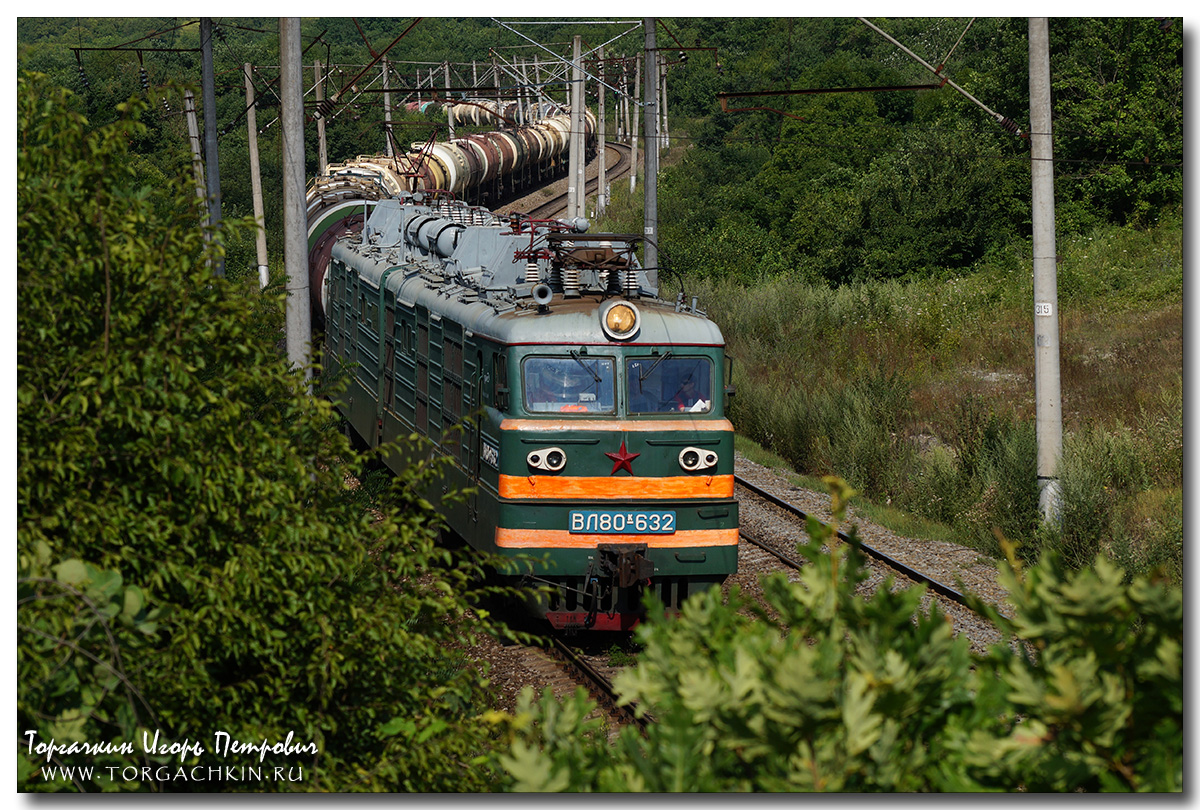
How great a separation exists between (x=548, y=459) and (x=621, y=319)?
1.36 meters

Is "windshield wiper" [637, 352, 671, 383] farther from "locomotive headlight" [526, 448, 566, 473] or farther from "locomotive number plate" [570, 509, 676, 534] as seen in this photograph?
"locomotive number plate" [570, 509, 676, 534]

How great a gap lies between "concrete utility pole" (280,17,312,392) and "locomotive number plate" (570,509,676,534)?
2.53 meters

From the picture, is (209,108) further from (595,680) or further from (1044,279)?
(1044,279)

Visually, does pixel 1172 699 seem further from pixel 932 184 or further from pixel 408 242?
pixel 932 184

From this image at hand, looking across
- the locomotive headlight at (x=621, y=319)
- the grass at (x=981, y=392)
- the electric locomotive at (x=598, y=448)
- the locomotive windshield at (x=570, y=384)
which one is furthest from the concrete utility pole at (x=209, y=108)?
the grass at (x=981, y=392)

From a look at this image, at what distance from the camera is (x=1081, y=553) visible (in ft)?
44.5

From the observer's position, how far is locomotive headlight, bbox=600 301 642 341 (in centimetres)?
1061

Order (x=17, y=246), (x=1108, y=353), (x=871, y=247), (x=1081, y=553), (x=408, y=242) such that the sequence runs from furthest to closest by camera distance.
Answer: (x=871, y=247) → (x=1108, y=353) → (x=408, y=242) → (x=1081, y=553) → (x=17, y=246)

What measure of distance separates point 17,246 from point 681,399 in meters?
6.42

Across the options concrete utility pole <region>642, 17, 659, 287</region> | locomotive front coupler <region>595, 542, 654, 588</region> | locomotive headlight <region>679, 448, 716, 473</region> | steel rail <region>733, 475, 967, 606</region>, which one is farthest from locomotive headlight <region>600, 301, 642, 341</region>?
concrete utility pole <region>642, 17, 659, 287</region>

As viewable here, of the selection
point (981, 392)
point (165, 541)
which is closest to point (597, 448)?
point (165, 541)

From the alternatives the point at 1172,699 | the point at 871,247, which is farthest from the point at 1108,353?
the point at 1172,699

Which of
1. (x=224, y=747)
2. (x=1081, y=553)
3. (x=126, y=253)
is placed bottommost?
(x=1081, y=553)

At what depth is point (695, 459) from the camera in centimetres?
1058
